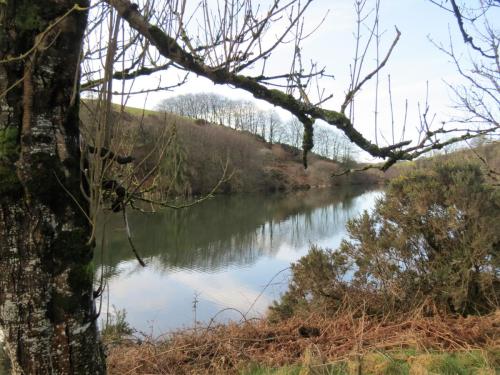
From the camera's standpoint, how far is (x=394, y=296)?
19.8 feet

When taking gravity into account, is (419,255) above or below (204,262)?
above

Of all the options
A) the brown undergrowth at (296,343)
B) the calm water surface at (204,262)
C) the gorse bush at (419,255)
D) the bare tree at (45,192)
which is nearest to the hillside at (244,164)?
the calm water surface at (204,262)

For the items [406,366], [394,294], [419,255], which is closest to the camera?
[406,366]

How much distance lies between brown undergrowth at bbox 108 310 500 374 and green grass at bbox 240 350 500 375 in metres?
0.24

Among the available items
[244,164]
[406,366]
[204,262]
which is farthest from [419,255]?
[244,164]

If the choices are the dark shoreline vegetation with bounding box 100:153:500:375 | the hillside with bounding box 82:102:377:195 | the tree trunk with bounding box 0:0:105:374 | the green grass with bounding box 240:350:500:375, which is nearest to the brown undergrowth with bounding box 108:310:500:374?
the dark shoreline vegetation with bounding box 100:153:500:375

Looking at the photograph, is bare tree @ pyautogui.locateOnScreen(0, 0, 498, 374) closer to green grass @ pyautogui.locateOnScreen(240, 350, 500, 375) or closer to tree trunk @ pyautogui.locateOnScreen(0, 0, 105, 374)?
tree trunk @ pyautogui.locateOnScreen(0, 0, 105, 374)

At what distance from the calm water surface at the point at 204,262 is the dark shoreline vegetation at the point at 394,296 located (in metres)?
0.71

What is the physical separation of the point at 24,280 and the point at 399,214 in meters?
5.60

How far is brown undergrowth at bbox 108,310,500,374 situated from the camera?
14.2 feet

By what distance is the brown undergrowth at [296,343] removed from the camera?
4.33 meters

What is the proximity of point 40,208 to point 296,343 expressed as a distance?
380cm

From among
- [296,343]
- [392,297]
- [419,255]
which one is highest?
[419,255]

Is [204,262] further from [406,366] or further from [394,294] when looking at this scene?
[406,366]
